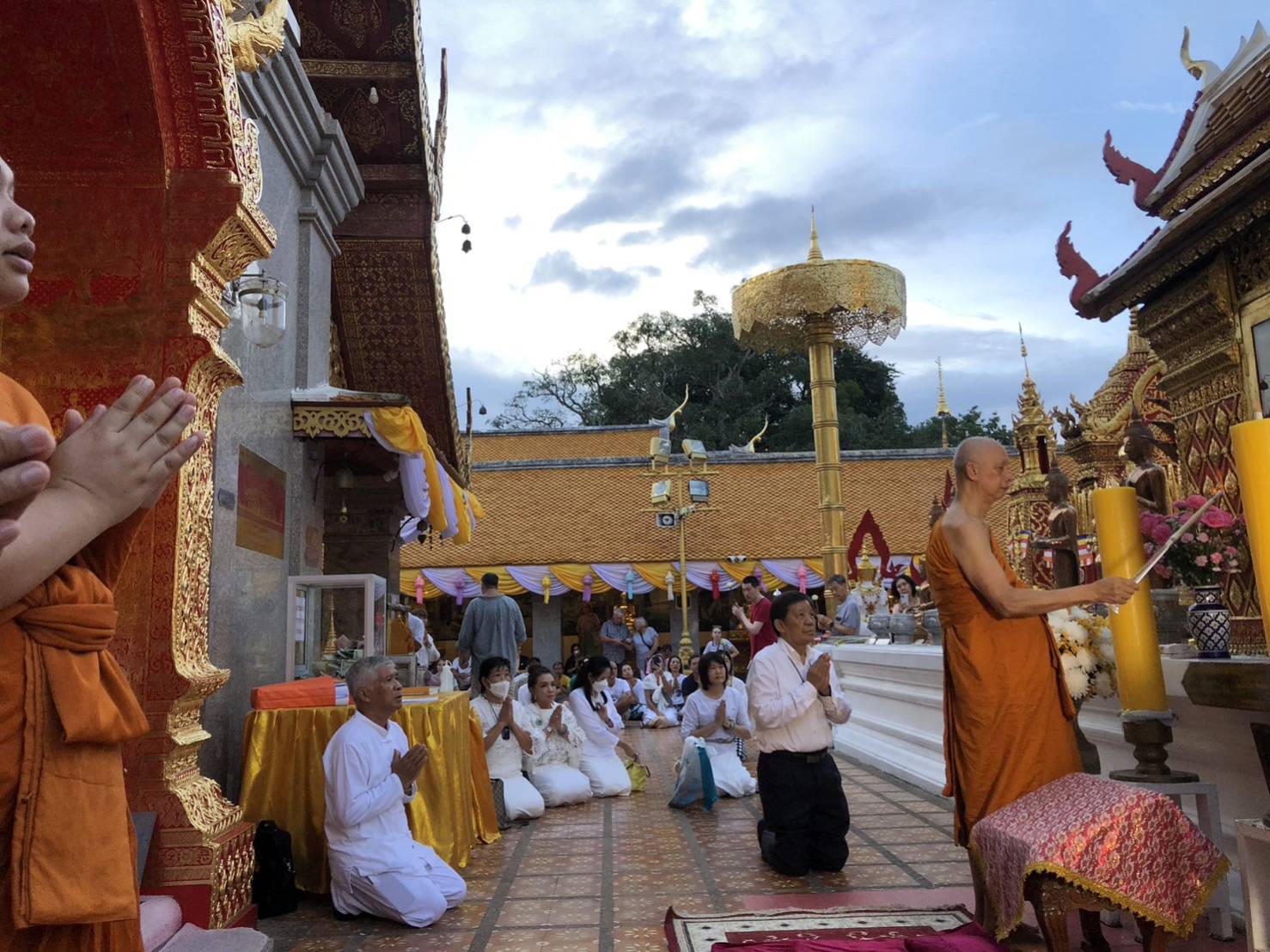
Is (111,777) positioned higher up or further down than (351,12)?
further down

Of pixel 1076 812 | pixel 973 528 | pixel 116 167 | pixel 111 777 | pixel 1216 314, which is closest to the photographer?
pixel 111 777

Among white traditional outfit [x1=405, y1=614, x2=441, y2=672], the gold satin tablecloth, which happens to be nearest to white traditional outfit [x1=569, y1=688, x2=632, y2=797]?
the gold satin tablecloth

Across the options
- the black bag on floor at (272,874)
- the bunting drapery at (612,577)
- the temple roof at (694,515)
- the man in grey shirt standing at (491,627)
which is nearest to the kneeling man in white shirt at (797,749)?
the black bag on floor at (272,874)

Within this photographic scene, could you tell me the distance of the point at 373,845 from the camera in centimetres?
395

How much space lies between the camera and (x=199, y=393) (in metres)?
3.48

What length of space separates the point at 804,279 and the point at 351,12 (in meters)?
6.08

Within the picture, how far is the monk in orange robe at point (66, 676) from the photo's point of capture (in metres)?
1.32

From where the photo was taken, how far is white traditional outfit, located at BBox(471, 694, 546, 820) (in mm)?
6012

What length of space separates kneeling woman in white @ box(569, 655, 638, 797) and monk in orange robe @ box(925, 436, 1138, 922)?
4007mm

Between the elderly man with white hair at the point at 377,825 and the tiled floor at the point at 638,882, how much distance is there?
10 cm

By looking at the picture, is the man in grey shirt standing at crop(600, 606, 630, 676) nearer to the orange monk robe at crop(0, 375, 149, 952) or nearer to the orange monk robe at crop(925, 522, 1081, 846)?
the orange monk robe at crop(925, 522, 1081, 846)

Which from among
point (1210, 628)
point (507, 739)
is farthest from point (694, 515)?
point (1210, 628)

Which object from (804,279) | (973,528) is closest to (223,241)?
(973,528)

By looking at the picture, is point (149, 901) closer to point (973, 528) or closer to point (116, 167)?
point (116, 167)
